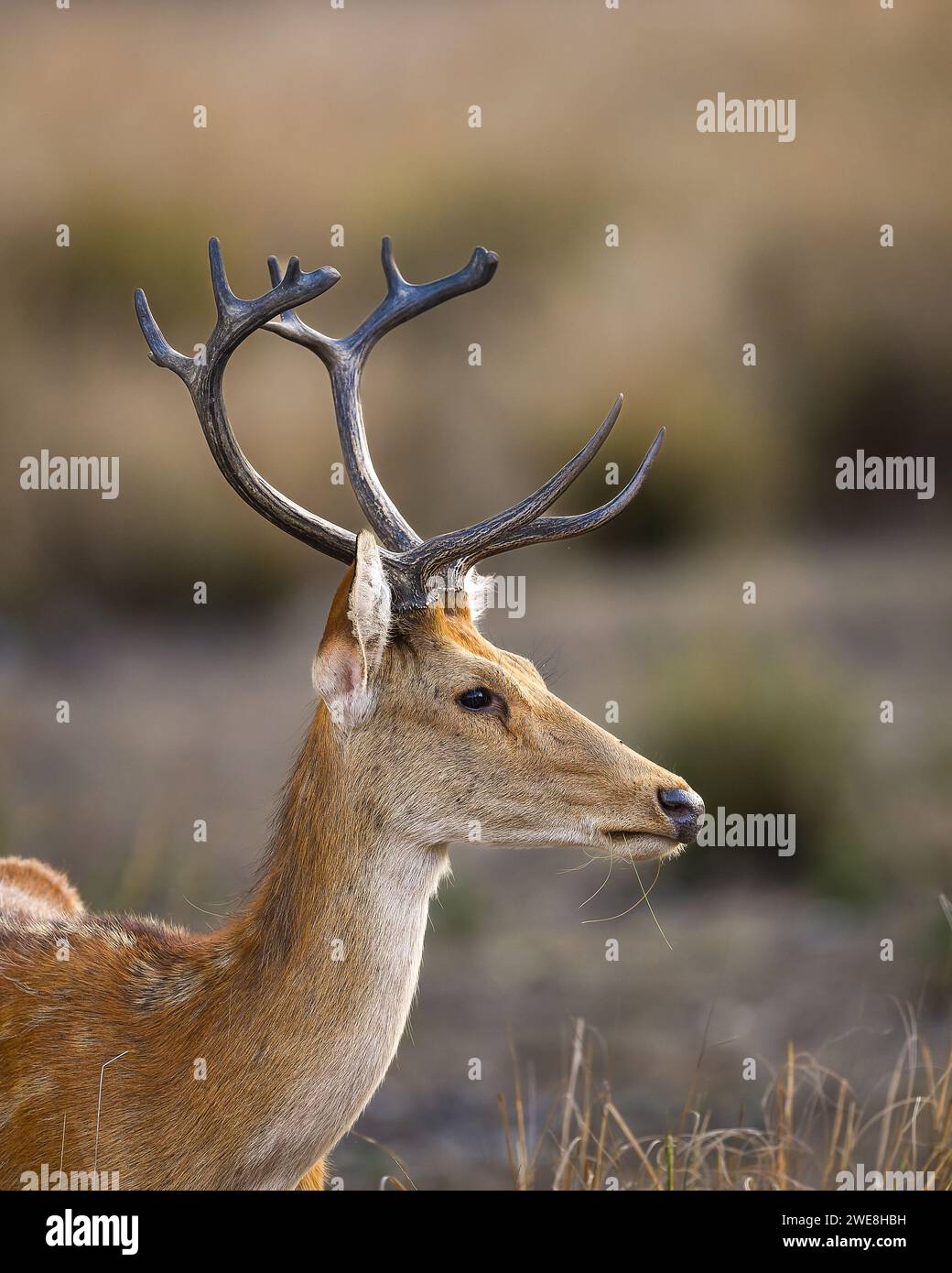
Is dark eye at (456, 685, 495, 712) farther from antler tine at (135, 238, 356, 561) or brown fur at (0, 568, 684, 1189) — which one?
antler tine at (135, 238, 356, 561)

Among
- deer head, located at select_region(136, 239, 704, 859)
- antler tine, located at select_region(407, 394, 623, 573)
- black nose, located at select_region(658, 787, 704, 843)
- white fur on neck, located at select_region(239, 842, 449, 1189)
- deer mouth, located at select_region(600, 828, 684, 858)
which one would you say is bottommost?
white fur on neck, located at select_region(239, 842, 449, 1189)

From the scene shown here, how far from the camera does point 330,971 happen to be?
444 cm

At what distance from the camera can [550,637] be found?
1425 cm

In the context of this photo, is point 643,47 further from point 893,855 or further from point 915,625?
point 893,855

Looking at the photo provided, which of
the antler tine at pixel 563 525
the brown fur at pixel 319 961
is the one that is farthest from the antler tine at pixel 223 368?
the antler tine at pixel 563 525

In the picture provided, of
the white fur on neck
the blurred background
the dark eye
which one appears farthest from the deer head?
the blurred background

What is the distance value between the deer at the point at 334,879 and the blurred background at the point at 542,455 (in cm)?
396

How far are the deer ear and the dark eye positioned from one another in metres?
0.26

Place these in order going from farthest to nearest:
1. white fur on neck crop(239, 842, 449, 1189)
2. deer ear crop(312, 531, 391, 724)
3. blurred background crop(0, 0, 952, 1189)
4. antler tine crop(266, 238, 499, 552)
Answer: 1. blurred background crop(0, 0, 952, 1189)
2. antler tine crop(266, 238, 499, 552)
3. deer ear crop(312, 531, 391, 724)
4. white fur on neck crop(239, 842, 449, 1189)

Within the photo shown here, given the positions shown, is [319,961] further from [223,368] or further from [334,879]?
[223,368]

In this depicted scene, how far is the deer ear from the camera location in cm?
449

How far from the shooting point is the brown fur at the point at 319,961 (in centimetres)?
442

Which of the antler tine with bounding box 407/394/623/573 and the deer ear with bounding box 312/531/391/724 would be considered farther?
the antler tine with bounding box 407/394/623/573

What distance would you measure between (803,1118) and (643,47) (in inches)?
697
